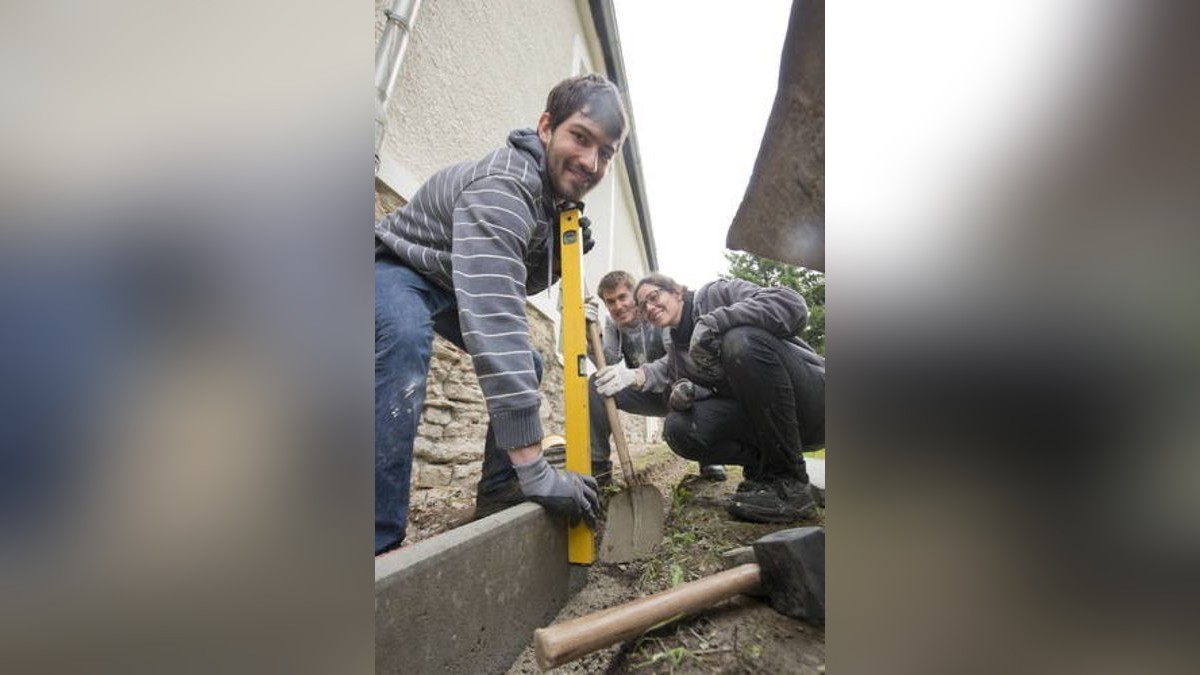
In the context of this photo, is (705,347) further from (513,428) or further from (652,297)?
(513,428)

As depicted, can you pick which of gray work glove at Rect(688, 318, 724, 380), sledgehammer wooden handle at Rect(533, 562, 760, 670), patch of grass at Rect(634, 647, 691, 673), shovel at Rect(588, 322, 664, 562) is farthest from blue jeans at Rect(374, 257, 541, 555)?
gray work glove at Rect(688, 318, 724, 380)

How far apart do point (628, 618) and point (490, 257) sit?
1.02 meters

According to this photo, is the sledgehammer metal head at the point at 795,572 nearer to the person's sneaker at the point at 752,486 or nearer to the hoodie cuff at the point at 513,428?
the hoodie cuff at the point at 513,428

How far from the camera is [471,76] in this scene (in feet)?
11.6

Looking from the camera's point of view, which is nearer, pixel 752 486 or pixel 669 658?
pixel 669 658

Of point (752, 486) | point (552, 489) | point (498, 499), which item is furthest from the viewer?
point (752, 486)

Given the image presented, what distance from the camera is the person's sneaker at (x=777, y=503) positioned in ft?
8.02

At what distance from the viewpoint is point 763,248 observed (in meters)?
1.74

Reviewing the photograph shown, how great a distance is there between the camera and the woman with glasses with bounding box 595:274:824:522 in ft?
8.52

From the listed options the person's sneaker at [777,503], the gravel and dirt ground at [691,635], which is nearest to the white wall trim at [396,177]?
the gravel and dirt ground at [691,635]

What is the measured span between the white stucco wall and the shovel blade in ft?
6.48

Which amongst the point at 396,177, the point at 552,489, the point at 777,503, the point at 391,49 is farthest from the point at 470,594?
the point at 391,49
